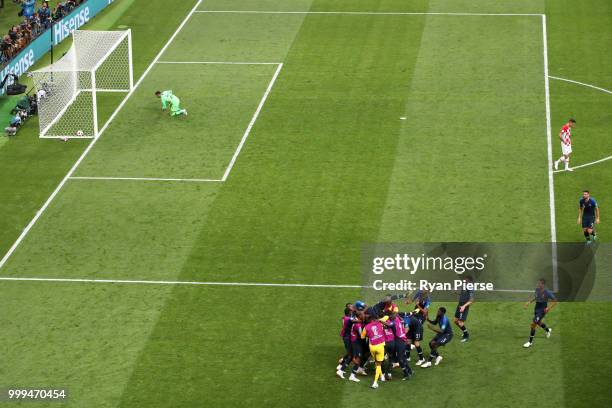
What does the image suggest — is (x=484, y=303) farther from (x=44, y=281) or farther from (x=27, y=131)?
(x=27, y=131)

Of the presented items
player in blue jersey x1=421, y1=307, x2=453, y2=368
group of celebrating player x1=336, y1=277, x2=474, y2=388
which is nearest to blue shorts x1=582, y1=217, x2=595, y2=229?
group of celebrating player x1=336, y1=277, x2=474, y2=388

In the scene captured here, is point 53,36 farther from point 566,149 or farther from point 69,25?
point 566,149

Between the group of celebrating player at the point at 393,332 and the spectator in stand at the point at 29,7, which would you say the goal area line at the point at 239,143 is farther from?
the group of celebrating player at the point at 393,332

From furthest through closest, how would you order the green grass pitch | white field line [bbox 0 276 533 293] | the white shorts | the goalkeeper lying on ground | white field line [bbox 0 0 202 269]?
the goalkeeper lying on ground, the white shorts, white field line [bbox 0 0 202 269], white field line [bbox 0 276 533 293], the green grass pitch

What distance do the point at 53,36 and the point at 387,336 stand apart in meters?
28.6

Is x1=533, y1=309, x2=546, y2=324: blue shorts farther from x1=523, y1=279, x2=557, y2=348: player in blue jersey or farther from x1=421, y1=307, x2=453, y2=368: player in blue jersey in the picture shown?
x1=421, y1=307, x2=453, y2=368: player in blue jersey

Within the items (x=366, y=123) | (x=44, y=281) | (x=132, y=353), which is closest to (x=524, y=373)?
(x=132, y=353)

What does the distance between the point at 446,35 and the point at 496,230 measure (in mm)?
17716

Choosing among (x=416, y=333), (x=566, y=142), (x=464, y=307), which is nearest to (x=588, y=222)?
(x=566, y=142)

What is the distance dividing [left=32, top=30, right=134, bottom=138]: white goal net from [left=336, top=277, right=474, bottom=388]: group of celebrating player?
1777 centimetres

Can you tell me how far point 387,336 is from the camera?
30094 mm

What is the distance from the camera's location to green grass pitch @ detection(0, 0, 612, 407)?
30.8 meters

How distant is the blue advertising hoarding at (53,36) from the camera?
50906 millimetres

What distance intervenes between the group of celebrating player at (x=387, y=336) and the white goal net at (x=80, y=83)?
700 inches
